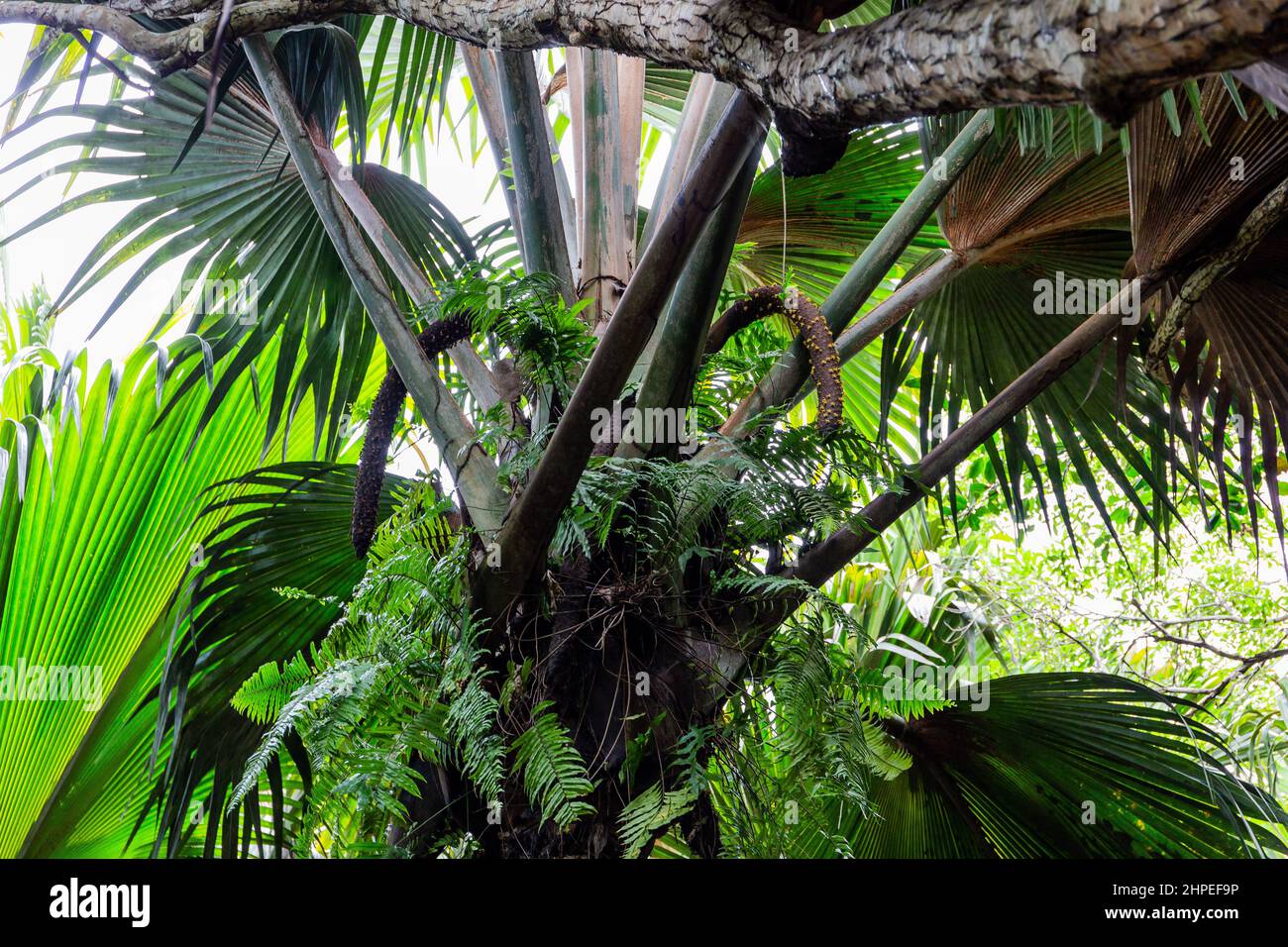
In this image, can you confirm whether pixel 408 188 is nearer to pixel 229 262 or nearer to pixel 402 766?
pixel 229 262

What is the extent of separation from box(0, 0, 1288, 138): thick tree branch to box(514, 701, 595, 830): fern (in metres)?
0.86

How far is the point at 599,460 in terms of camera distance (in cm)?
154

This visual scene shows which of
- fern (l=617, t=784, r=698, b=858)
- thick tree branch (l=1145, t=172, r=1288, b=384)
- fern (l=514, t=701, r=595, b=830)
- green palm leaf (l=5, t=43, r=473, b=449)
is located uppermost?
green palm leaf (l=5, t=43, r=473, b=449)

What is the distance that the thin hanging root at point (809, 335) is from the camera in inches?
63.8

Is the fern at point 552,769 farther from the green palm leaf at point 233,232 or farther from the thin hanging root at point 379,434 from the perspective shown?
the green palm leaf at point 233,232

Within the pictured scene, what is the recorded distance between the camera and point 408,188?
8.59 ft

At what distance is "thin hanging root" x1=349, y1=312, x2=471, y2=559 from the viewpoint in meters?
1.67

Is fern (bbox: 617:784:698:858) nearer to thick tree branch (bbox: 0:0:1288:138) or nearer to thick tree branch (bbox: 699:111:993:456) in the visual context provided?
thick tree branch (bbox: 699:111:993:456)

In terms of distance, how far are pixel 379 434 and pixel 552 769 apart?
734 millimetres

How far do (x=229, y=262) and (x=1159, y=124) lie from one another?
217cm

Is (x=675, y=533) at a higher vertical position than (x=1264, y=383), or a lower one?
lower

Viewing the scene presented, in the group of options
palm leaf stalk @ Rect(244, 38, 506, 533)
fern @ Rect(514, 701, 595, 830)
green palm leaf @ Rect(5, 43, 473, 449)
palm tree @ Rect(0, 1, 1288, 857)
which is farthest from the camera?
green palm leaf @ Rect(5, 43, 473, 449)

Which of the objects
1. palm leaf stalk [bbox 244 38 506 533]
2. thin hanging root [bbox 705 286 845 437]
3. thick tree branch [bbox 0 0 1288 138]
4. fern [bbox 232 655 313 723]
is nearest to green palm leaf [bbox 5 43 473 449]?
palm leaf stalk [bbox 244 38 506 533]
